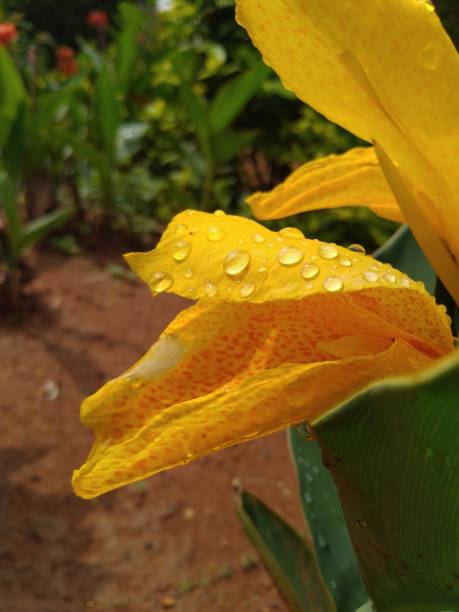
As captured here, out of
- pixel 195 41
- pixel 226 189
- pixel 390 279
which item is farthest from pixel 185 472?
pixel 195 41

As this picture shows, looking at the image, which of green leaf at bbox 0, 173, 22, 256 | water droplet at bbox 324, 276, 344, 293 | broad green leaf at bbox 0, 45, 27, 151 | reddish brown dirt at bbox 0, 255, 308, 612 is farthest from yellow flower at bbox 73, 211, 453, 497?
broad green leaf at bbox 0, 45, 27, 151

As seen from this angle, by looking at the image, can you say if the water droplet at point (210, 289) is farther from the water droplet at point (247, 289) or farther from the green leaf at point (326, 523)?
the green leaf at point (326, 523)

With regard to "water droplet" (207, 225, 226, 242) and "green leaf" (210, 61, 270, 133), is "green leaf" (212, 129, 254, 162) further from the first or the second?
"water droplet" (207, 225, 226, 242)

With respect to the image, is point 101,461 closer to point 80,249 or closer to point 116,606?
point 116,606

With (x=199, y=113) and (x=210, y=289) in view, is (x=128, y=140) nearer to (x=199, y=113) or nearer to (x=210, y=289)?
(x=199, y=113)

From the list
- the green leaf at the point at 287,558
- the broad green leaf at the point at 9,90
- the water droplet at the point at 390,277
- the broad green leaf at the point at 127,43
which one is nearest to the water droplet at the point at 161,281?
the water droplet at the point at 390,277

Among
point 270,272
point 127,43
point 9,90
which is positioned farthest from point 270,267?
point 127,43
